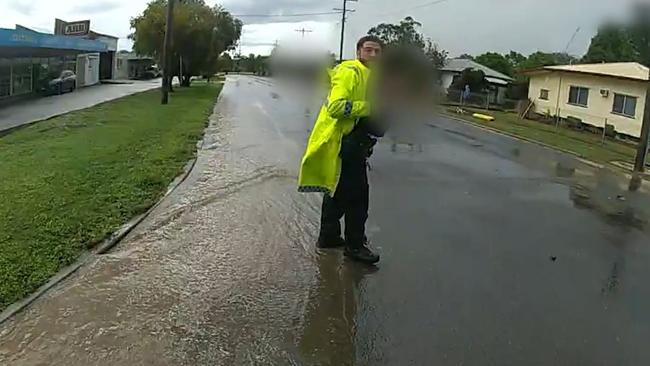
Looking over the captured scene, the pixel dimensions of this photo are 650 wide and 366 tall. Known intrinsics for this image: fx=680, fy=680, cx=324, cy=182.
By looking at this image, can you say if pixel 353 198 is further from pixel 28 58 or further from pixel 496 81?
pixel 496 81

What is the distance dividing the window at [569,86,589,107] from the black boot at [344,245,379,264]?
3015 cm

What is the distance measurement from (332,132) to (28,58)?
34222 millimetres

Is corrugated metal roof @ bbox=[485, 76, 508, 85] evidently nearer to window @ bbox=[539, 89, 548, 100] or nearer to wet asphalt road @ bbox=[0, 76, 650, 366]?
window @ bbox=[539, 89, 548, 100]

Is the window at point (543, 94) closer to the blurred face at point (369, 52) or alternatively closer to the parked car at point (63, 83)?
the parked car at point (63, 83)

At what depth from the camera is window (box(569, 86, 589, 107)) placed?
33281 mm

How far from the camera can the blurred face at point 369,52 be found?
5.67 m

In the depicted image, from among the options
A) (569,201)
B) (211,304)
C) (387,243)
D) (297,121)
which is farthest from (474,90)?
(211,304)

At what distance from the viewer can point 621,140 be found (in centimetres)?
2831

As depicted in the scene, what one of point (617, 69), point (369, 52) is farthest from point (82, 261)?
point (617, 69)

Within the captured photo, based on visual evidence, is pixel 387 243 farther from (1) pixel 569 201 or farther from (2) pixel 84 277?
(1) pixel 569 201

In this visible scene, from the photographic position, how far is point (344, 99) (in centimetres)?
543

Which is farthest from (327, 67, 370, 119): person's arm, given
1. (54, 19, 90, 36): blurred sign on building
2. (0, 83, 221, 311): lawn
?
(54, 19, 90, 36): blurred sign on building

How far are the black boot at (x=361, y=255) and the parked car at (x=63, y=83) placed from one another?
35.3 m

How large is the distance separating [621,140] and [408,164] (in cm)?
1900
